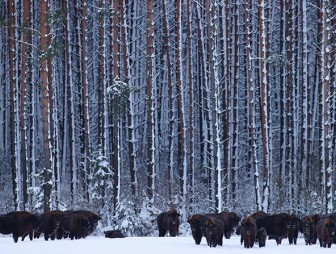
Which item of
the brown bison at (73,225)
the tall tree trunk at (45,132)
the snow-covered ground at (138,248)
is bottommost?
the snow-covered ground at (138,248)

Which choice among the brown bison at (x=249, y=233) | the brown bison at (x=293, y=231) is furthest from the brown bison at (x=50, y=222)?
the brown bison at (x=293, y=231)

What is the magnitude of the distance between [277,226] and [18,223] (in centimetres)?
564

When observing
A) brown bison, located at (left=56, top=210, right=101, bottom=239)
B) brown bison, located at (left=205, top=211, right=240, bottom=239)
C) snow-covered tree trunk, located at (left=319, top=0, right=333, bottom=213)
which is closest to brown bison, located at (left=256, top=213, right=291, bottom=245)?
brown bison, located at (left=205, top=211, right=240, bottom=239)

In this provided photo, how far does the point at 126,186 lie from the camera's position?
31.0 meters

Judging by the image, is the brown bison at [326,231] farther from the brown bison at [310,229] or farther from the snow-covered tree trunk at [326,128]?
the snow-covered tree trunk at [326,128]

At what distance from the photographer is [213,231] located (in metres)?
14.8

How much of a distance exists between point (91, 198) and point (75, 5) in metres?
13.8

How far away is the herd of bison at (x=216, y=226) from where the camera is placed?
14.8m

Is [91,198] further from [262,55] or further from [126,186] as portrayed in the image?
[262,55]

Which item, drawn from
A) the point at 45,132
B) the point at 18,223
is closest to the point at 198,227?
the point at 18,223

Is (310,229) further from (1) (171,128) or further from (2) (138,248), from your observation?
(1) (171,128)

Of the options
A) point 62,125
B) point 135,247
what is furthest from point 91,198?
point 62,125

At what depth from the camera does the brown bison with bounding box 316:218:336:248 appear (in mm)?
14703

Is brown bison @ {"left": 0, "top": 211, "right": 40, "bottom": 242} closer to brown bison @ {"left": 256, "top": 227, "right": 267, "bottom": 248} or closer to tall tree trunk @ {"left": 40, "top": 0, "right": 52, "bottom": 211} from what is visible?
brown bison @ {"left": 256, "top": 227, "right": 267, "bottom": 248}
